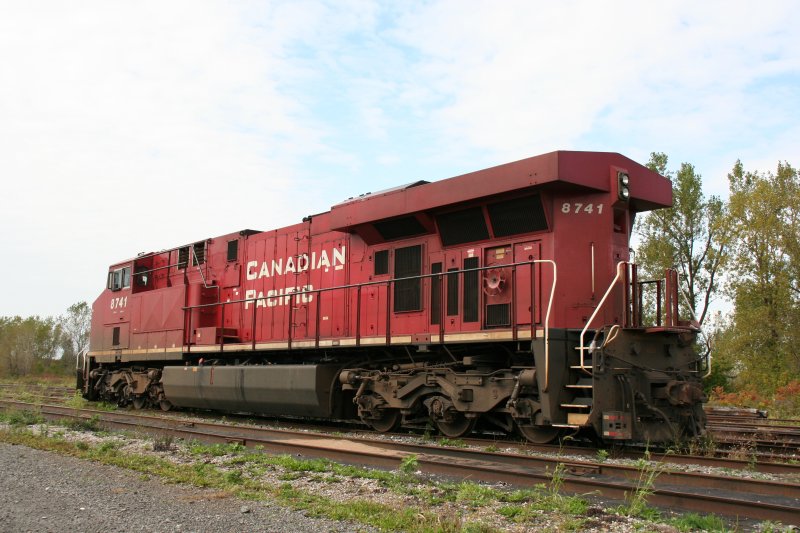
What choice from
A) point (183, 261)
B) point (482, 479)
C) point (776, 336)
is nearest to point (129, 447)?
point (482, 479)

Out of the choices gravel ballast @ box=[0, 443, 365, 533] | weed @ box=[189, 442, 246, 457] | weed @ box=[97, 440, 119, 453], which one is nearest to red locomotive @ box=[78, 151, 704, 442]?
weed @ box=[189, 442, 246, 457]

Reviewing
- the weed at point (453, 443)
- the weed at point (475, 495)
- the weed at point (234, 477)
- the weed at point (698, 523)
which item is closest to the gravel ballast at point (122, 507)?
the weed at point (234, 477)

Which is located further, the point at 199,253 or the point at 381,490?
the point at 199,253

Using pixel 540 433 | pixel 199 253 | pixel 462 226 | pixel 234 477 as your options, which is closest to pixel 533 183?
pixel 462 226

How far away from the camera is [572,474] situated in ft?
22.0

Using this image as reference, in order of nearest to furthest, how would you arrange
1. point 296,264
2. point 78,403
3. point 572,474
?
point 572,474 → point 296,264 → point 78,403

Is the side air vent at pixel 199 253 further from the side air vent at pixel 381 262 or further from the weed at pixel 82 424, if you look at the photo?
the side air vent at pixel 381 262

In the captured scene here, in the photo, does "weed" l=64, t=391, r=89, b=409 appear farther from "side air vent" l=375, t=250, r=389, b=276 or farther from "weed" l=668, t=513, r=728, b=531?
"weed" l=668, t=513, r=728, b=531

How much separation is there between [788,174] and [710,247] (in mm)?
5117

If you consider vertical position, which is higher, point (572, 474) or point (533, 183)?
point (533, 183)

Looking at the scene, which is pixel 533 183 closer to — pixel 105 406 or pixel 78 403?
pixel 105 406

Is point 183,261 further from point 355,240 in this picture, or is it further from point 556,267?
point 556,267

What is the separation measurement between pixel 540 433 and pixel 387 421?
10.1 ft

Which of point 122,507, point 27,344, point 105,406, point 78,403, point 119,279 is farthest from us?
point 27,344
